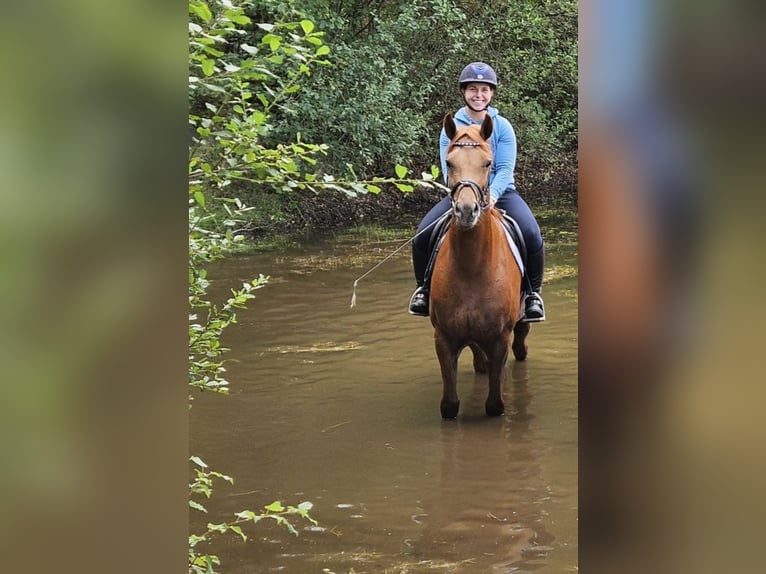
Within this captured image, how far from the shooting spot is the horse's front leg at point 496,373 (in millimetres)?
6453

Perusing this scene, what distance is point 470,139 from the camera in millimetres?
5996

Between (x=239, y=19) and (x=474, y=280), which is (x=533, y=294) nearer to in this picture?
(x=474, y=280)

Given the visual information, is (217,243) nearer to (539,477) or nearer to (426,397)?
(539,477)

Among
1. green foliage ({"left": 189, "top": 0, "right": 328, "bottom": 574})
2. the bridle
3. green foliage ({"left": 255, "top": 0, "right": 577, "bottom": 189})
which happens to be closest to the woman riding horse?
the bridle

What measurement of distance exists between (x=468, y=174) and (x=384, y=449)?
75.8 inches

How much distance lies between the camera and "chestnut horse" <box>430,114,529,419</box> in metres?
5.88

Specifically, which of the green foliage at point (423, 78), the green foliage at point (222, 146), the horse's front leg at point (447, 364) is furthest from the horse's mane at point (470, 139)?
the green foliage at point (423, 78)

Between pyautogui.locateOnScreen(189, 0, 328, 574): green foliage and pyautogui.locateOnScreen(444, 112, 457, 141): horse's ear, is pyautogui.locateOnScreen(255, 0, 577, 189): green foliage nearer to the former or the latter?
pyautogui.locateOnScreen(444, 112, 457, 141): horse's ear

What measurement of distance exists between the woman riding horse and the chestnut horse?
0.33 m

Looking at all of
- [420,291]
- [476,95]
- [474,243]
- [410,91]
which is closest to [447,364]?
[420,291]

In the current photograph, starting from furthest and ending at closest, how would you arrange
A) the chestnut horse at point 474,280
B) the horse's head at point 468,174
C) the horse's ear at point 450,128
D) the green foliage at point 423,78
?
the green foliage at point 423,78, the horse's ear at point 450,128, the chestnut horse at point 474,280, the horse's head at point 468,174

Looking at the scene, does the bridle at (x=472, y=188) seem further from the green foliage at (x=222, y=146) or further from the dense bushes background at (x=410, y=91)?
the dense bushes background at (x=410, y=91)

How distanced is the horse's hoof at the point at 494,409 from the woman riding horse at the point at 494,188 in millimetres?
835
